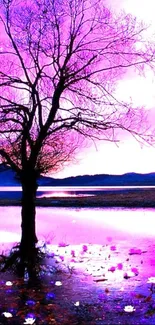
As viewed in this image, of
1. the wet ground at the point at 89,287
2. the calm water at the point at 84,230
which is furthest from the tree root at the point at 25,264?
the calm water at the point at 84,230

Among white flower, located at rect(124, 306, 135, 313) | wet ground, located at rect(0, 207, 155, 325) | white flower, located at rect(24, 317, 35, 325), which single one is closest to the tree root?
wet ground, located at rect(0, 207, 155, 325)

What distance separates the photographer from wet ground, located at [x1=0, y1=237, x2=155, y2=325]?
1018 cm

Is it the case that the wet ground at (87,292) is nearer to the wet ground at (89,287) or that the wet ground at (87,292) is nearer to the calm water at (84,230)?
the wet ground at (89,287)

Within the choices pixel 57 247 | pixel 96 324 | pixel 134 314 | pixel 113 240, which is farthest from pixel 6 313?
pixel 113 240

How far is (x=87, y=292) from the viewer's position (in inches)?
503

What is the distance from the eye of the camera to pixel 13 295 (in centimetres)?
1252

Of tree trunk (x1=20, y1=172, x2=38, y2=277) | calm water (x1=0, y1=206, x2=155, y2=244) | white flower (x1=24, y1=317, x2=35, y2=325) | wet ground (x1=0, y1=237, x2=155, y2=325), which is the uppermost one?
tree trunk (x1=20, y1=172, x2=38, y2=277)

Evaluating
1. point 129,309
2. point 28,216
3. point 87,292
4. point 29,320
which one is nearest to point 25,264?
point 28,216

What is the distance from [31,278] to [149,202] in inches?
1685

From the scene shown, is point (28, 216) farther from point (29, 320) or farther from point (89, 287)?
point (29, 320)

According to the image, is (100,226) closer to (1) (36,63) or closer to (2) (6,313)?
(1) (36,63)

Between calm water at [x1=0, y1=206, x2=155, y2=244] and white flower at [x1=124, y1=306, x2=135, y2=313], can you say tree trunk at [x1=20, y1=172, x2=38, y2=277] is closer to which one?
calm water at [x1=0, y1=206, x2=155, y2=244]

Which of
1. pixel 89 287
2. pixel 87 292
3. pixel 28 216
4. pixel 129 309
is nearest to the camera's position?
pixel 129 309

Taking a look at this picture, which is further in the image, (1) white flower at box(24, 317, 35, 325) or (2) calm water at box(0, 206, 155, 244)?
(2) calm water at box(0, 206, 155, 244)
